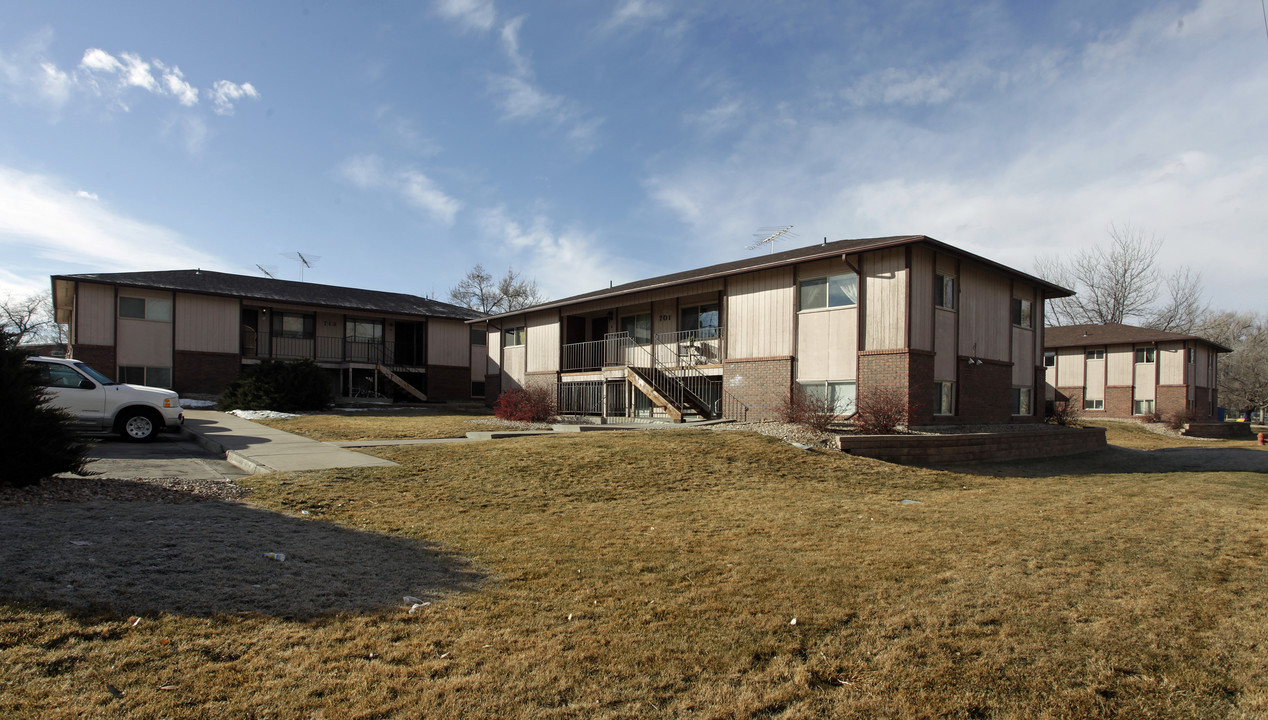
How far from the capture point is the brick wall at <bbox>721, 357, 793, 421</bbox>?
57.2 ft

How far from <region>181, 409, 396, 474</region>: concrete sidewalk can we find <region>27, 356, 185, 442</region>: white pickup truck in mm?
792

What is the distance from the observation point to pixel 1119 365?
3466 centimetres

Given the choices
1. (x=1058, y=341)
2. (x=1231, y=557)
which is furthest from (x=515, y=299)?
(x=1231, y=557)

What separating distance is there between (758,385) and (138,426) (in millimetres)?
→ 13933

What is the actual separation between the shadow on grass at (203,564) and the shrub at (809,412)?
10.2m

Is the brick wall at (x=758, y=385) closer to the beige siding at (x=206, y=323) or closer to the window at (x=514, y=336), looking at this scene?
the window at (x=514, y=336)

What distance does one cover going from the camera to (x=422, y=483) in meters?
8.97

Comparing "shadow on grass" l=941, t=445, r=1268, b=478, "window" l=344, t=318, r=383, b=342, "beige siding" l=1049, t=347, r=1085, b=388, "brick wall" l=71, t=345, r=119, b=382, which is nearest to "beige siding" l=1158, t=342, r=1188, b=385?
"beige siding" l=1049, t=347, r=1085, b=388

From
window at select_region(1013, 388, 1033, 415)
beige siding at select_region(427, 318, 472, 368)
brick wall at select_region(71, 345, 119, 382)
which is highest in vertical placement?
beige siding at select_region(427, 318, 472, 368)

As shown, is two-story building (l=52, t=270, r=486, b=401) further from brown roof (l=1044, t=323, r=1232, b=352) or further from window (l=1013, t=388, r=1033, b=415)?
brown roof (l=1044, t=323, r=1232, b=352)

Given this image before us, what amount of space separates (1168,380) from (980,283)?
22.5m

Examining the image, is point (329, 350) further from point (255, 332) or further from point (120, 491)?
point (120, 491)

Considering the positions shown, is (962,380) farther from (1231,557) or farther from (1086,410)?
(1086,410)

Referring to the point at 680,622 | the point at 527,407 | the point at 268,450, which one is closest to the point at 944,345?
the point at 527,407
